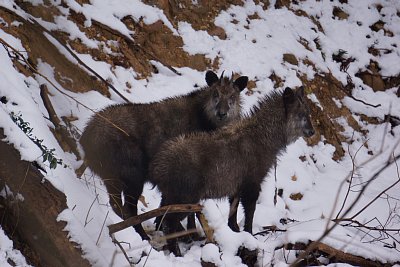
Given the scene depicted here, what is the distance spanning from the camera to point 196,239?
577 centimetres

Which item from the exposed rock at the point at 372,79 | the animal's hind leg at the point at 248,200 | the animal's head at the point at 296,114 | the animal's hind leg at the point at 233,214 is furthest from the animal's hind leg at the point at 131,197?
the exposed rock at the point at 372,79

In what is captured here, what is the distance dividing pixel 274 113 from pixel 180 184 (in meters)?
1.66

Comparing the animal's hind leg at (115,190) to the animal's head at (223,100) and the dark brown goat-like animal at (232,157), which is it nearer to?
the dark brown goat-like animal at (232,157)

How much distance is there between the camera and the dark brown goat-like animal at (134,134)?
20.1 feet

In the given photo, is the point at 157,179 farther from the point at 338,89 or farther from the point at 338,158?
the point at 338,89

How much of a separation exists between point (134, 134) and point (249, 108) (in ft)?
9.42

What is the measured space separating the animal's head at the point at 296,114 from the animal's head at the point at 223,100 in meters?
0.88

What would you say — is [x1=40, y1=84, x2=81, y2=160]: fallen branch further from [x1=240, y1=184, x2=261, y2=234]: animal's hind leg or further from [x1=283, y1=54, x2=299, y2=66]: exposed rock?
[x1=283, y1=54, x2=299, y2=66]: exposed rock

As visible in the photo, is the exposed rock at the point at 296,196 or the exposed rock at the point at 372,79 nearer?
the exposed rock at the point at 296,196

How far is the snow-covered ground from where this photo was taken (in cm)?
446

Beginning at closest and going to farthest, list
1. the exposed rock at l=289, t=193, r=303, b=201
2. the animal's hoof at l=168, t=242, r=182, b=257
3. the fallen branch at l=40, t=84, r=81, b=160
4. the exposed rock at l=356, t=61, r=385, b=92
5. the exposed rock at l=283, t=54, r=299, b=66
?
the animal's hoof at l=168, t=242, r=182, b=257
the fallen branch at l=40, t=84, r=81, b=160
the exposed rock at l=289, t=193, r=303, b=201
the exposed rock at l=283, t=54, r=299, b=66
the exposed rock at l=356, t=61, r=385, b=92

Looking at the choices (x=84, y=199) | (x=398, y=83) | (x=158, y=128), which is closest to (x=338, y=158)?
(x=398, y=83)

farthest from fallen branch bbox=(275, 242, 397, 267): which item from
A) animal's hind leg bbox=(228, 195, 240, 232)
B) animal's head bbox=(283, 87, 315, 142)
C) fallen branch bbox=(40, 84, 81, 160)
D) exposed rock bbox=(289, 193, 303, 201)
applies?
exposed rock bbox=(289, 193, 303, 201)

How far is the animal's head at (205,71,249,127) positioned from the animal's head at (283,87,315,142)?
0.88 m
